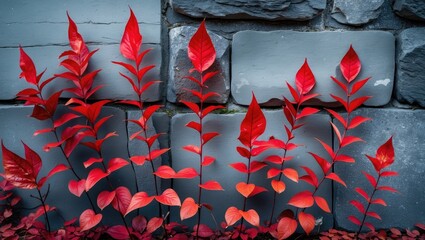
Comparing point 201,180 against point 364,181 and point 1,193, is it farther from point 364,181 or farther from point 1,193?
point 1,193

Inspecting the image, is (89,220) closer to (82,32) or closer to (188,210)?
(188,210)

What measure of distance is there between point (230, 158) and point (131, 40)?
0.49m

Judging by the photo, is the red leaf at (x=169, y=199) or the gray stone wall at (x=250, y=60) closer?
the red leaf at (x=169, y=199)

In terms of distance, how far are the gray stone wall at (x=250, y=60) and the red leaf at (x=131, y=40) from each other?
3.0 inches

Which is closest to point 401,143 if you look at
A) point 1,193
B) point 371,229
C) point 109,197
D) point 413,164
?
point 413,164

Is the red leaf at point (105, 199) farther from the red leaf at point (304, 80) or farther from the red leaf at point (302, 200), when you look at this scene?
the red leaf at point (304, 80)

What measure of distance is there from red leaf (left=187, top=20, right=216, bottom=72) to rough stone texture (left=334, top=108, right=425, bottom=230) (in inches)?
20.9

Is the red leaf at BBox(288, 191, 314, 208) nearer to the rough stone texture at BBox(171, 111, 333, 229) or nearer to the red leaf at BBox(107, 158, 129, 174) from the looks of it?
the rough stone texture at BBox(171, 111, 333, 229)

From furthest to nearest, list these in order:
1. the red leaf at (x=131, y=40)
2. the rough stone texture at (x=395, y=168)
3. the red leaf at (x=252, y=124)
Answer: the rough stone texture at (x=395, y=168) → the red leaf at (x=131, y=40) → the red leaf at (x=252, y=124)

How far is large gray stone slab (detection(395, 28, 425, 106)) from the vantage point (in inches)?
39.3

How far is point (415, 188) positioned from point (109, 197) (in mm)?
991

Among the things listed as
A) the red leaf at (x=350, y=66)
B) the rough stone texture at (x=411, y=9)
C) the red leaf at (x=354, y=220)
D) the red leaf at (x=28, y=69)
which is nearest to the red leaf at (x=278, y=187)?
the red leaf at (x=354, y=220)

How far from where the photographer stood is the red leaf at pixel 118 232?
38.3 inches

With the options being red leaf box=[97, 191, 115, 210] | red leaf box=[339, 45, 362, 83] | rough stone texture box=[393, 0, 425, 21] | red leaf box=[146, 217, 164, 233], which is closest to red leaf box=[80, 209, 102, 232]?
red leaf box=[97, 191, 115, 210]
